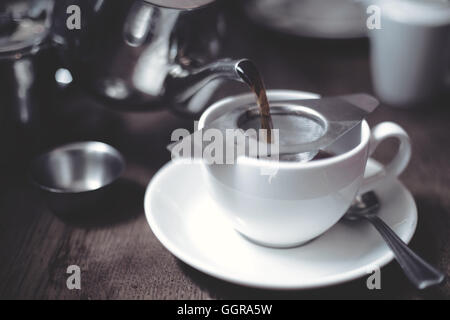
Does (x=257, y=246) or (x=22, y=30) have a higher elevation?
(x=22, y=30)

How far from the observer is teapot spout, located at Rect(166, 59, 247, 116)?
657mm

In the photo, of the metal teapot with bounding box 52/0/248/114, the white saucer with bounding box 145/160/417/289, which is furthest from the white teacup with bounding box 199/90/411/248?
the metal teapot with bounding box 52/0/248/114

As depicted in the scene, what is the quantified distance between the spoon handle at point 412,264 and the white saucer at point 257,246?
13 mm

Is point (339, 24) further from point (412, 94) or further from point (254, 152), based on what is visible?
point (254, 152)

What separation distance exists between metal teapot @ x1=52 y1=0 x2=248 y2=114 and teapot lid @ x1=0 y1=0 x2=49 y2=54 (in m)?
0.03

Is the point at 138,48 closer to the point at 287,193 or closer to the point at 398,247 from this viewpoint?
the point at 287,193

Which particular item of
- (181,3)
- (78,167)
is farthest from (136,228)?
(181,3)

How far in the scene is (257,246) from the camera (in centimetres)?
64

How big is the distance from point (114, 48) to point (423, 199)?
0.49m

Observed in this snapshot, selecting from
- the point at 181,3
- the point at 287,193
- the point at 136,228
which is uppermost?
the point at 181,3

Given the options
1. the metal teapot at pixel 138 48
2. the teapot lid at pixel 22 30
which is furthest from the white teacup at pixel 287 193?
the teapot lid at pixel 22 30

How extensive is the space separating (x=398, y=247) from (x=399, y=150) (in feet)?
0.53

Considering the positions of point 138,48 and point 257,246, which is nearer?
point 257,246

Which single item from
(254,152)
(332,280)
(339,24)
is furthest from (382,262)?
(339,24)
